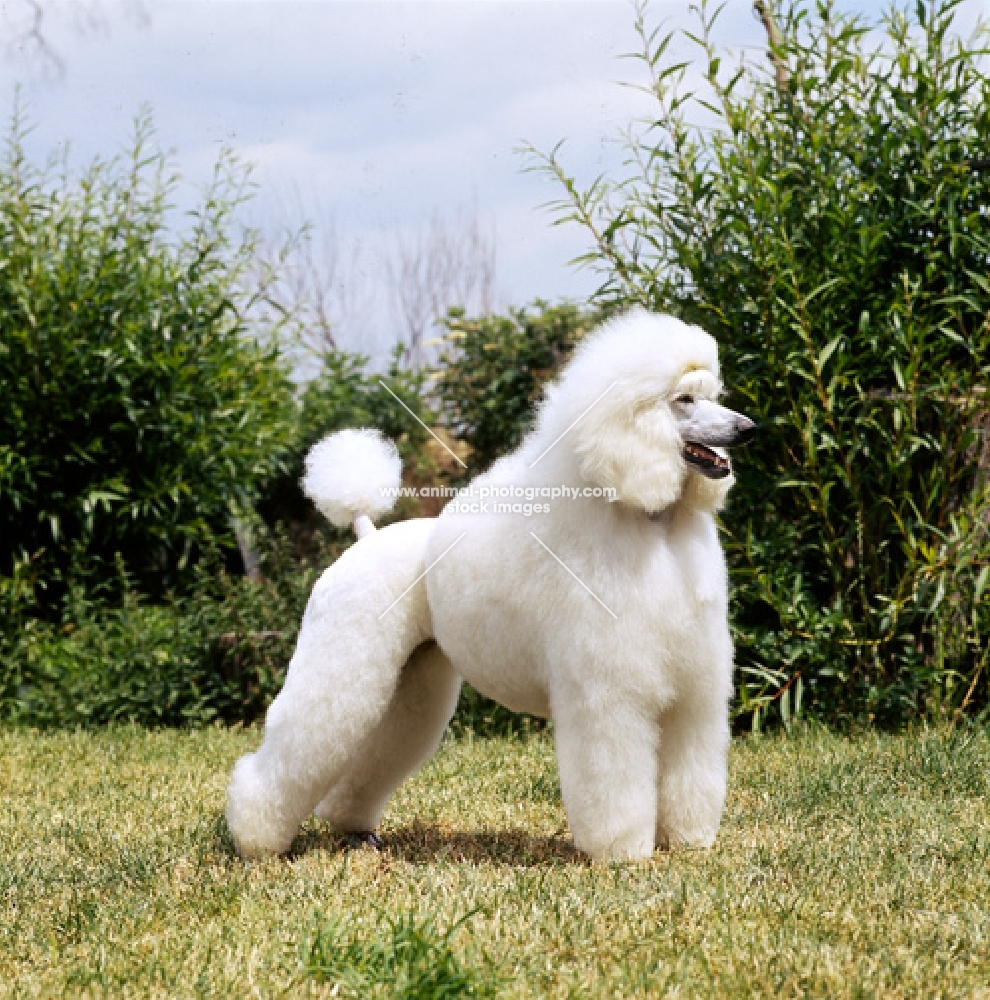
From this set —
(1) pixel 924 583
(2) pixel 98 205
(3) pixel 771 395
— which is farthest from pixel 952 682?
(2) pixel 98 205

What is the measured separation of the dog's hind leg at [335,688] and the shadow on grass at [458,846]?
20cm

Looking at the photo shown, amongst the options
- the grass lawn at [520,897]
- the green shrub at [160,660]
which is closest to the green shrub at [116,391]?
the green shrub at [160,660]

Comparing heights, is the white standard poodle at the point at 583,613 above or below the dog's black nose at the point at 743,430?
below

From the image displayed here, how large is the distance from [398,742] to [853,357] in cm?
253

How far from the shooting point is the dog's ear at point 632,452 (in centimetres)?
305

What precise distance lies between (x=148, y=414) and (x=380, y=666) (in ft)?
12.5

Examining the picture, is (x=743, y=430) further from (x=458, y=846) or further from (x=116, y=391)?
(x=116, y=391)

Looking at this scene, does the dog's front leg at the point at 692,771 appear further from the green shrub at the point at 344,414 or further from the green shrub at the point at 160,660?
the green shrub at the point at 344,414

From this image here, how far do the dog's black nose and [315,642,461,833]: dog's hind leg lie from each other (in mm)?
1106

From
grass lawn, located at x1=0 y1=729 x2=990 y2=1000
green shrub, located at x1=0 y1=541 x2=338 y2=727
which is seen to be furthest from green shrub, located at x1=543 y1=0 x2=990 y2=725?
green shrub, located at x1=0 y1=541 x2=338 y2=727

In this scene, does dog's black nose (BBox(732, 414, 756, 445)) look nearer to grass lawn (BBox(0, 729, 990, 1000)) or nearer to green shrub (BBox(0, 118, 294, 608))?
grass lawn (BBox(0, 729, 990, 1000))

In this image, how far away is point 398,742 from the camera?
372 cm

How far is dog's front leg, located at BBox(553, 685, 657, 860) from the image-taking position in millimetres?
3086

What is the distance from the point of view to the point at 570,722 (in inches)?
123
